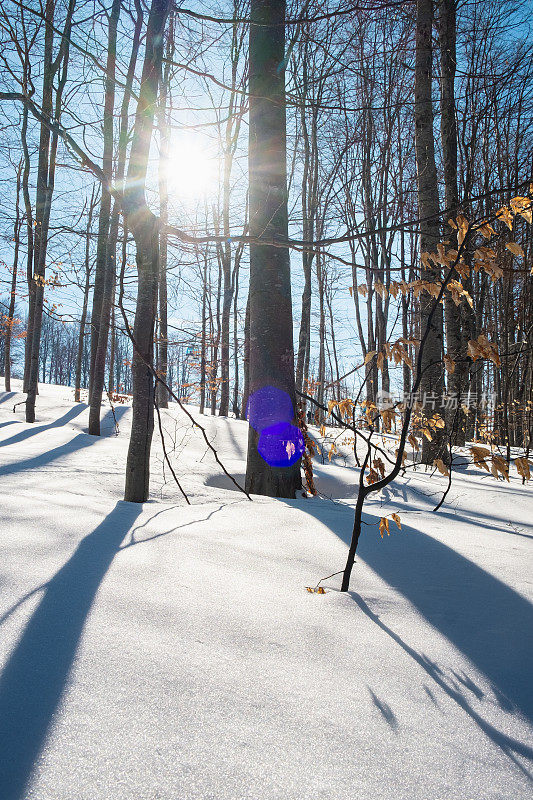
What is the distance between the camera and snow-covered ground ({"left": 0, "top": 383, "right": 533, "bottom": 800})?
66 cm

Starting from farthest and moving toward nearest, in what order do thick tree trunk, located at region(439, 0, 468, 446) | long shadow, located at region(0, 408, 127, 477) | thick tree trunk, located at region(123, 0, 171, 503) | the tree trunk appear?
the tree trunk → thick tree trunk, located at region(439, 0, 468, 446) → long shadow, located at region(0, 408, 127, 477) → thick tree trunk, located at region(123, 0, 171, 503)

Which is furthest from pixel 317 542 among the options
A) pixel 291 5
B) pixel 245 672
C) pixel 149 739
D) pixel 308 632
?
pixel 291 5

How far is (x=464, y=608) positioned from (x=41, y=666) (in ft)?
3.90

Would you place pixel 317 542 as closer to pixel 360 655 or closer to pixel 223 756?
pixel 360 655

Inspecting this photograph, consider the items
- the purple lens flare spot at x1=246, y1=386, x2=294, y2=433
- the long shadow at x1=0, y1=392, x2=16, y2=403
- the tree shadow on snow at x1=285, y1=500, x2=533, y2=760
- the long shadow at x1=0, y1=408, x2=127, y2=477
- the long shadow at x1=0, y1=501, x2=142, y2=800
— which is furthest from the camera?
the long shadow at x1=0, y1=392, x2=16, y2=403

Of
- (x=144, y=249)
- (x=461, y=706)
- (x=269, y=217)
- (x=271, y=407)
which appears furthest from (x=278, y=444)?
(x=461, y=706)

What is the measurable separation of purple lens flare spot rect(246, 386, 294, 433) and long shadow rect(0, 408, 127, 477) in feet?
5.70

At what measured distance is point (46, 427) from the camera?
634cm

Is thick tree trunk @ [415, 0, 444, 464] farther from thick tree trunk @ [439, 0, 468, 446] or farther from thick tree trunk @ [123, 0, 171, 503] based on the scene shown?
thick tree trunk @ [123, 0, 171, 503]

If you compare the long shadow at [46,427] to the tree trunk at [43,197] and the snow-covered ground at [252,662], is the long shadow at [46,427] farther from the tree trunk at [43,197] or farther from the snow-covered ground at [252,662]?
the snow-covered ground at [252,662]

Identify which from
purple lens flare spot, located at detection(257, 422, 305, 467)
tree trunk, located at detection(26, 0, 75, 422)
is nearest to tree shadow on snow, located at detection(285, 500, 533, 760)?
purple lens flare spot, located at detection(257, 422, 305, 467)

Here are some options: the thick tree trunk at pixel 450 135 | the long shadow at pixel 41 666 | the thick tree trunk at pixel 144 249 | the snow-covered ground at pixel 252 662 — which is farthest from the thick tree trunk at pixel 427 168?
the long shadow at pixel 41 666

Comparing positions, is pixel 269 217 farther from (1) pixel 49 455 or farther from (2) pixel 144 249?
(1) pixel 49 455

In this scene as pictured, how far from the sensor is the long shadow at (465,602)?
99 centimetres
